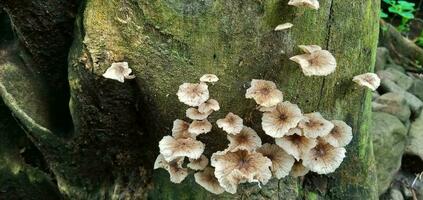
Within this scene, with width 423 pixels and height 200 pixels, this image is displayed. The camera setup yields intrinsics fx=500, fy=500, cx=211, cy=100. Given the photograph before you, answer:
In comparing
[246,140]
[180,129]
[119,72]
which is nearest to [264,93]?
[246,140]

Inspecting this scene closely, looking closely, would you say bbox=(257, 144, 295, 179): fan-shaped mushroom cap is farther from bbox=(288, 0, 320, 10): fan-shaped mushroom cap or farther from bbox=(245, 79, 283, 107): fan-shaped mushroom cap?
bbox=(288, 0, 320, 10): fan-shaped mushroom cap

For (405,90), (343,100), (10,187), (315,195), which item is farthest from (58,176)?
(405,90)

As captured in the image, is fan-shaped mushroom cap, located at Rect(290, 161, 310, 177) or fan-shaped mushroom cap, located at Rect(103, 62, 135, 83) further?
fan-shaped mushroom cap, located at Rect(290, 161, 310, 177)

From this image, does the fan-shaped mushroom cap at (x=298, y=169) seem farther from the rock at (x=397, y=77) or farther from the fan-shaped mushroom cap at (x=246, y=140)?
the rock at (x=397, y=77)

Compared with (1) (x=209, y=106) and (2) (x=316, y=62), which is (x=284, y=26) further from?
(1) (x=209, y=106)

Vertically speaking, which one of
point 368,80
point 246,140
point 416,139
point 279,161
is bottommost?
point 416,139

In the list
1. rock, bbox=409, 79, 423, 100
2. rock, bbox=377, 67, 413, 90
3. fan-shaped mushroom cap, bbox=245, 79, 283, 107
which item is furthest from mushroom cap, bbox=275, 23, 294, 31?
rock, bbox=409, 79, 423, 100

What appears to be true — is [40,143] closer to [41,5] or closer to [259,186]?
[41,5]
